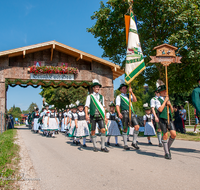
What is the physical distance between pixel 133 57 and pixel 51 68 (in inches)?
472

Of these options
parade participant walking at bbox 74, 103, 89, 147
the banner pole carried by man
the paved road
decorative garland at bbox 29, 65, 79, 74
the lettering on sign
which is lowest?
the paved road

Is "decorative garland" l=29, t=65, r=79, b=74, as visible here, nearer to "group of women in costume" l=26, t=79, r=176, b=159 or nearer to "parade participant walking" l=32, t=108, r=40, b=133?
"parade participant walking" l=32, t=108, r=40, b=133

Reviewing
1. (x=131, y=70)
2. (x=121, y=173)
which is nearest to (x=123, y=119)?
(x=131, y=70)

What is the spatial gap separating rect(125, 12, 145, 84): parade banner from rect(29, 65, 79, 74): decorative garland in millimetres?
11651

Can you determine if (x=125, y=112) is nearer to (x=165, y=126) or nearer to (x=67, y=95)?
(x=165, y=126)

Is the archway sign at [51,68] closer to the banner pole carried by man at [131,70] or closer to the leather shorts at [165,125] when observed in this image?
the banner pole carried by man at [131,70]

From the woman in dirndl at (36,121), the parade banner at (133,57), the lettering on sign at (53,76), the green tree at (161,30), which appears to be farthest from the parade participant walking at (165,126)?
the woman in dirndl at (36,121)

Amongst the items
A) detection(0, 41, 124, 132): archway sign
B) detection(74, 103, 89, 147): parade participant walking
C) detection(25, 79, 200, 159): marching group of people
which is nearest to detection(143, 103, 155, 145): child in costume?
detection(25, 79, 200, 159): marching group of people

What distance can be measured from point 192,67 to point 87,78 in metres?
8.76

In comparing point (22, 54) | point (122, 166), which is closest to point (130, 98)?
point (122, 166)

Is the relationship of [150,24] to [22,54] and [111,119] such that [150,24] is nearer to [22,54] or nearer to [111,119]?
[111,119]

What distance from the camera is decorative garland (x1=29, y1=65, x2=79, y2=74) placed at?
57.1 ft

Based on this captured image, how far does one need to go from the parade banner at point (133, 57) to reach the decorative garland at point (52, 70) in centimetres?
1165

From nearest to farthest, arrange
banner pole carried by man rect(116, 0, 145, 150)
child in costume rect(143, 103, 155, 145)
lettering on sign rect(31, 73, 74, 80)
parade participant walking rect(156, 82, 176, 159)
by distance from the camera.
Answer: parade participant walking rect(156, 82, 176, 159)
banner pole carried by man rect(116, 0, 145, 150)
child in costume rect(143, 103, 155, 145)
lettering on sign rect(31, 73, 74, 80)
